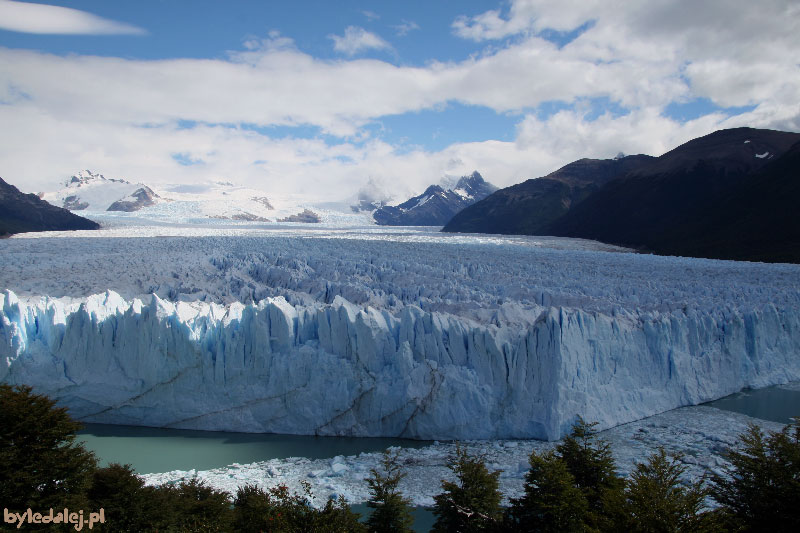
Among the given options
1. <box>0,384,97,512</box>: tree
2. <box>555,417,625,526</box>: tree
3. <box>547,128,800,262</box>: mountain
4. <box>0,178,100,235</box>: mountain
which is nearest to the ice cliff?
<box>555,417,625,526</box>: tree

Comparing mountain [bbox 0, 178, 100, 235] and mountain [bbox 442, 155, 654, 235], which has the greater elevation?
mountain [bbox 442, 155, 654, 235]

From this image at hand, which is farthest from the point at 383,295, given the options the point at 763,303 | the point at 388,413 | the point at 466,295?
the point at 763,303

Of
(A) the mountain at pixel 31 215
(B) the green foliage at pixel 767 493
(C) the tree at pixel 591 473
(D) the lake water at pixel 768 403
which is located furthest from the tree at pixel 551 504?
(A) the mountain at pixel 31 215

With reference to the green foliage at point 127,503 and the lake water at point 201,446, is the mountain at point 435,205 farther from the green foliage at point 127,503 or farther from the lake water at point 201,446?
the green foliage at point 127,503

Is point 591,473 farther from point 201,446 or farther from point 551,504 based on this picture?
point 201,446

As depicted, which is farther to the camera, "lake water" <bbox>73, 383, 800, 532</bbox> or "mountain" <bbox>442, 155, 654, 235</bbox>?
"mountain" <bbox>442, 155, 654, 235</bbox>

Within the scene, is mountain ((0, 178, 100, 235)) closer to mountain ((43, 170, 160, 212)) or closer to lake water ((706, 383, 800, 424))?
mountain ((43, 170, 160, 212))
